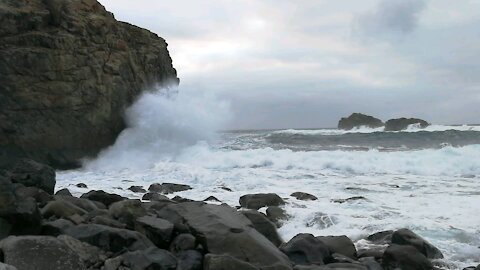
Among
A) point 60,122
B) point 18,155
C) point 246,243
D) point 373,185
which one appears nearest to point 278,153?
point 373,185

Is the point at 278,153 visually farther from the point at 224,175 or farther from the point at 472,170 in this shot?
the point at 472,170

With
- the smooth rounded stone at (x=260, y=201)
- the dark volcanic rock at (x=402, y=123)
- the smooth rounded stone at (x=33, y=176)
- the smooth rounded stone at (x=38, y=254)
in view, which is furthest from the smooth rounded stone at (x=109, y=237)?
the dark volcanic rock at (x=402, y=123)

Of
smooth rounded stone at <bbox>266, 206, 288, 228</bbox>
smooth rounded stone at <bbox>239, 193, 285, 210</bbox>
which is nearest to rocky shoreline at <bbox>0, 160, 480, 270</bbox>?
smooth rounded stone at <bbox>266, 206, 288, 228</bbox>

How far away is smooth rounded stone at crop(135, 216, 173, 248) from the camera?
6.57m

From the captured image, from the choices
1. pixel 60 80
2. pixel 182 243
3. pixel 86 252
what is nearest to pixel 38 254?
pixel 86 252

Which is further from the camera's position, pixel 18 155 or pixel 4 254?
pixel 18 155

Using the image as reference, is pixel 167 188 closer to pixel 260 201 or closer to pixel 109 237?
pixel 260 201

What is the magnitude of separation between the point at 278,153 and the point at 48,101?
9.30m

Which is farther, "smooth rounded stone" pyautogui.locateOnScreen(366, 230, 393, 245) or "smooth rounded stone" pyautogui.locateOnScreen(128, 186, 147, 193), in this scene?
"smooth rounded stone" pyautogui.locateOnScreen(128, 186, 147, 193)

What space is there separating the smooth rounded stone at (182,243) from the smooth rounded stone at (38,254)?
153cm

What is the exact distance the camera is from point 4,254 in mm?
4914

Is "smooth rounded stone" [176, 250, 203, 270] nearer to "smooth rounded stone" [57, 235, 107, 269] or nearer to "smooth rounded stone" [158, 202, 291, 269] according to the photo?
"smooth rounded stone" [158, 202, 291, 269]

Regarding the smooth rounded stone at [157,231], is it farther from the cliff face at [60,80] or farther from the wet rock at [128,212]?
the cliff face at [60,80]

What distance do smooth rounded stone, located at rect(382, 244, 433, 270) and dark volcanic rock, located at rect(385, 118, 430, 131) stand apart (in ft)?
145
